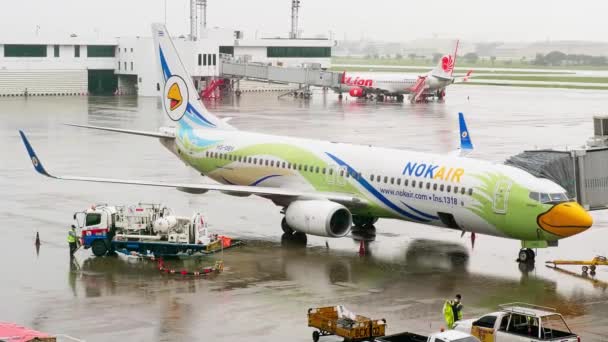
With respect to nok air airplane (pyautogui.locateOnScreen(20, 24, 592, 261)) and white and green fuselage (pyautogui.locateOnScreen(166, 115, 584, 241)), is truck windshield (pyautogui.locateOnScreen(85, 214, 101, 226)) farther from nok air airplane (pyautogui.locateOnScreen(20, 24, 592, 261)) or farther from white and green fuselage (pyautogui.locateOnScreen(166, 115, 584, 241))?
white and green fuselage (pyautogui.locateOnScreen(166, 115, 584, 241))

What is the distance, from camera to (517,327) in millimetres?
26344

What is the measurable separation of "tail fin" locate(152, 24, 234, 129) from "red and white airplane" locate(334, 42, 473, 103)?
7796cm

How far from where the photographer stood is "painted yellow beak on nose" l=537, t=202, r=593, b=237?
35.6 m

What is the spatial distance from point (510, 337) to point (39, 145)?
50.5 m

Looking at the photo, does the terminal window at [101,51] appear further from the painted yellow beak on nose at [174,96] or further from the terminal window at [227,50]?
the painted yellow beak on nose at [174,96]

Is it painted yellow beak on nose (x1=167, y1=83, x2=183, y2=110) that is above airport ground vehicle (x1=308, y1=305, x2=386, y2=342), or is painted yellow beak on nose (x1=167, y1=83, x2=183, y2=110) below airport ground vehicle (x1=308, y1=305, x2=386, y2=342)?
above

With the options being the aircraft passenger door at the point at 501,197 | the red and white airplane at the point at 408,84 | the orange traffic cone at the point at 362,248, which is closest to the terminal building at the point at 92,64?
the red and white airplane at the point at 408,84

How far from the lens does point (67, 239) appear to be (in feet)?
130

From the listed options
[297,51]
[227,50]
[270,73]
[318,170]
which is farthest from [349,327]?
[297,51]

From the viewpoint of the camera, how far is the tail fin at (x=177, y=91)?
47.5m

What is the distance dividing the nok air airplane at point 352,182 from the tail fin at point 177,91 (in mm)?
43

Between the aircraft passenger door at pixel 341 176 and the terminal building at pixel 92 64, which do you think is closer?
the aircraft passenger door at pixel 341 176

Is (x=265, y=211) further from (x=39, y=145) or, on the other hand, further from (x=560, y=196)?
(x=39, y=145)

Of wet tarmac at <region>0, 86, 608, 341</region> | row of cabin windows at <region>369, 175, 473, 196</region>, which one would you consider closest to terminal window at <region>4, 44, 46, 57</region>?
wet tarmac at <region>0, 86, 608, 341</region>
